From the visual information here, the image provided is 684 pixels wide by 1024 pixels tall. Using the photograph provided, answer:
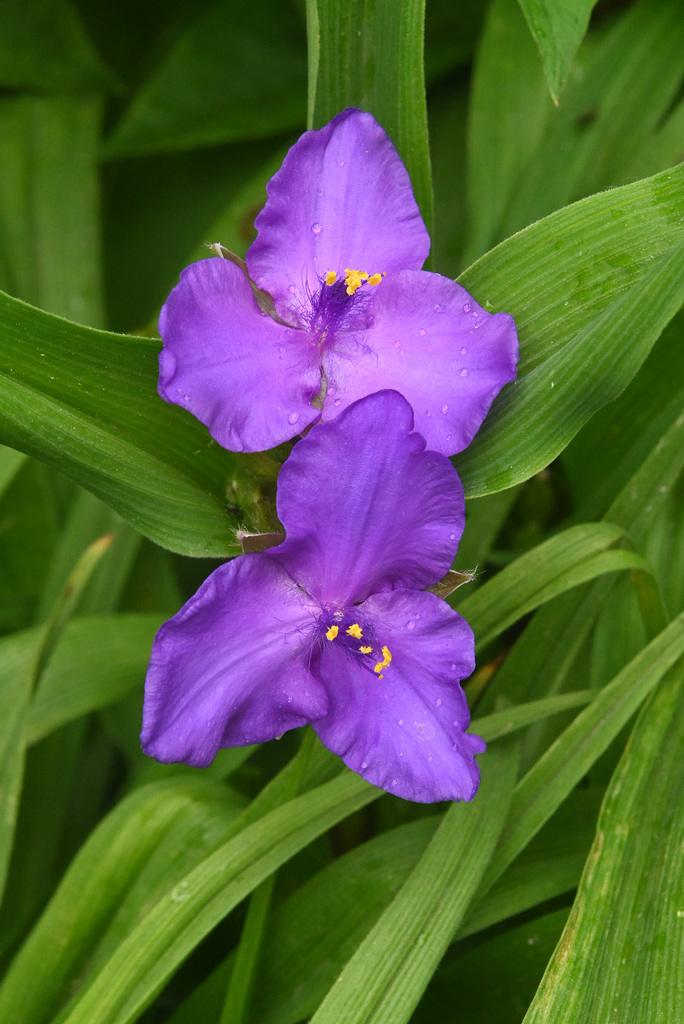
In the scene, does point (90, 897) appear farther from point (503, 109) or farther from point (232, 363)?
point (503, 109)

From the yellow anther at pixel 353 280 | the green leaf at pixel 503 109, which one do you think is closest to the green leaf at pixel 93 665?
the yellow anther at pixel 353 280

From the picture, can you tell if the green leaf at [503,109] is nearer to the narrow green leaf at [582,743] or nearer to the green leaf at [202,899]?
the narrow green leaf at [582,743]

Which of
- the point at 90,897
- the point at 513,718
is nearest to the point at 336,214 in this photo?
the point at 513,718

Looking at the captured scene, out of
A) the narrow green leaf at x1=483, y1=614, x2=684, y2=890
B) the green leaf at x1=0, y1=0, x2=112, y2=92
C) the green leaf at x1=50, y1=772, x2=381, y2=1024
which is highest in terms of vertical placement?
the green leaf at x1=0, y1=0, x2=112, y2=92

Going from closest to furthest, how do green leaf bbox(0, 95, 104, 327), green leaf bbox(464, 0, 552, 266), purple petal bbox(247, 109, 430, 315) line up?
1. purple petal bbox(247, 109, 430, 315)
2. green leaf bbox(464, 0, 552, 266)
3. green leaf bbox(0, 95, 104, 327)

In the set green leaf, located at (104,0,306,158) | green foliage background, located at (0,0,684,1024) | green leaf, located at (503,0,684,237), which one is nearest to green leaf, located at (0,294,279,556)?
green foliage background, located at (0,0,684,1024)

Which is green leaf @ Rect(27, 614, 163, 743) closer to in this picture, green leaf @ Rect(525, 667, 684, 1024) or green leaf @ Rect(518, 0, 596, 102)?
green leaf @ Rect(525, 667, 684, 1024)

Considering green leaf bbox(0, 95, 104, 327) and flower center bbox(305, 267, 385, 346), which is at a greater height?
green leaf bbox(0, 95, 104, 327)
